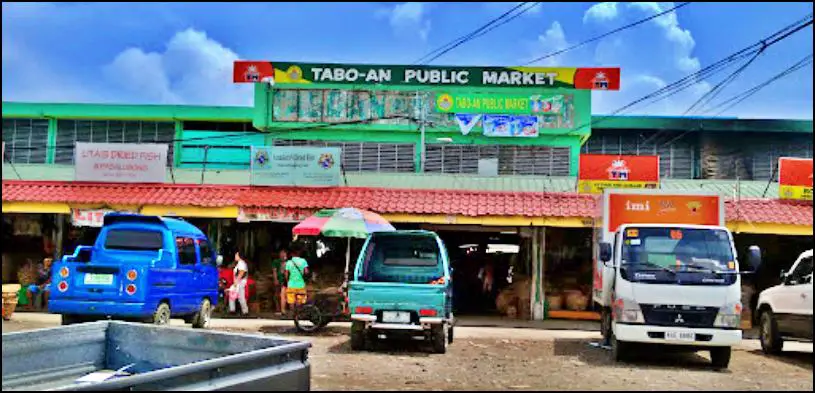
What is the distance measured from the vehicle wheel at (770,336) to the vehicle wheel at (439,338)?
5.58 m

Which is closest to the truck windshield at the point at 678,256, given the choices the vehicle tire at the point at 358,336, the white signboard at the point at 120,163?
the vehicle tire at the point at 358,336

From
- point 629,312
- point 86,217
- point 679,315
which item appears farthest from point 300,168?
point 679,315

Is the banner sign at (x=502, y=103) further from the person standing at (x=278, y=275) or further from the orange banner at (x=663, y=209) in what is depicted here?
the orange banner at (x=663, y=209)

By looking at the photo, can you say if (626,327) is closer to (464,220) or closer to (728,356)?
(728,356)

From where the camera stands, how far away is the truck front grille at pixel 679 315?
35.1ft

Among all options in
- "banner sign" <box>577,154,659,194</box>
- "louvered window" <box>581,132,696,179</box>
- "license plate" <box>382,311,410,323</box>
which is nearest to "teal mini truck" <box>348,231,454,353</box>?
"license plate" <box>382,311,410,323</box>

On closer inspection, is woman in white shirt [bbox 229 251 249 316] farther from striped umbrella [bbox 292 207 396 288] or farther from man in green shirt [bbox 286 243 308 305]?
striped umbrella [bbox 292 207 396 288]

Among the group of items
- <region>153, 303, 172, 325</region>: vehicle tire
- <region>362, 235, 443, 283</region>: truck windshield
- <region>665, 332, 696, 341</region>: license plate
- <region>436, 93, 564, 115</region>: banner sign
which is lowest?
<region>153, 303, 172, 325</region>: vehicle tire

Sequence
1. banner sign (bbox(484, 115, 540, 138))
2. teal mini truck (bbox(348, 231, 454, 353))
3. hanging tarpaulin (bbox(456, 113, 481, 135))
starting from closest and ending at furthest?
1. teal mini truck (bbox(348, 231, 454, 353))
2. banner sign (bbox(484, 115, 540, 138))
3. hanging tarpaulin (bbox(456, 113, 481, 135))

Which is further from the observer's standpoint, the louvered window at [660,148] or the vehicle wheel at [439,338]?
the louvered window at [660,148]

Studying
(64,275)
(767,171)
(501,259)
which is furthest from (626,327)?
(767,171)

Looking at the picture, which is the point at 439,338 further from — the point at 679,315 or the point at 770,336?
the point at 770,336

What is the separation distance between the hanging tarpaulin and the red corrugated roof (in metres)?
5.31

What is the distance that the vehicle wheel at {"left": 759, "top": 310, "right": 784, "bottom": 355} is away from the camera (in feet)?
41.5
